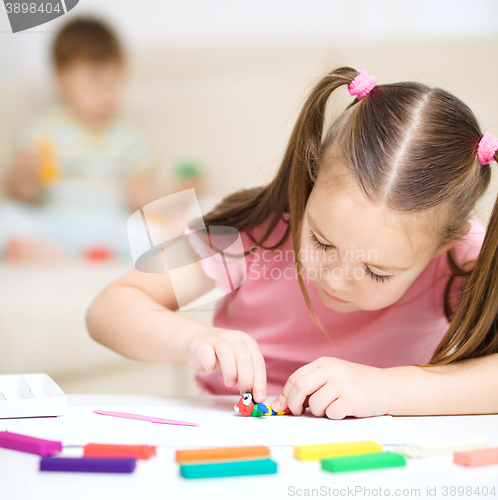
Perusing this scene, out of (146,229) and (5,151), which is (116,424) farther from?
(5,151)

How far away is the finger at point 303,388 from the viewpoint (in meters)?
0.46

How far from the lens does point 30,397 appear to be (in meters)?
0.47

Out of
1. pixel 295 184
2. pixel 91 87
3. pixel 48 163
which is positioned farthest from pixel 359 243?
pixel 91 87

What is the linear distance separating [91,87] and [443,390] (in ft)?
5.75

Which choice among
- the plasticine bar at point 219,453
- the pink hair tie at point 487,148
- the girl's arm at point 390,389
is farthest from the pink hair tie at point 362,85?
the plasticine bar at point 219,453

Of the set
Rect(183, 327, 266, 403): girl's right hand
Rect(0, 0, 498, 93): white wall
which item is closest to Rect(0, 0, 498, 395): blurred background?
Rect(0, 0, 498, 93): white wall

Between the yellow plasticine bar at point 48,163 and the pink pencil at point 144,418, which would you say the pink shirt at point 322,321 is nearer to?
the pink pencil at point 144,418

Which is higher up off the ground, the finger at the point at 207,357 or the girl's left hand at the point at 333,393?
the finger at the point at 207,357

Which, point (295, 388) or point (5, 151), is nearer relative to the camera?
point (295, 388)

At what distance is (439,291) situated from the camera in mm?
712

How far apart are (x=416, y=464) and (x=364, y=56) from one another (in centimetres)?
148

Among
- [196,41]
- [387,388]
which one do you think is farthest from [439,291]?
[196,41]

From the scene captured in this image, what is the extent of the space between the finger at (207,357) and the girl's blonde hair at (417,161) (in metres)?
0.21

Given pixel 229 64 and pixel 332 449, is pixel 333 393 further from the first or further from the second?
pixel 229 64
